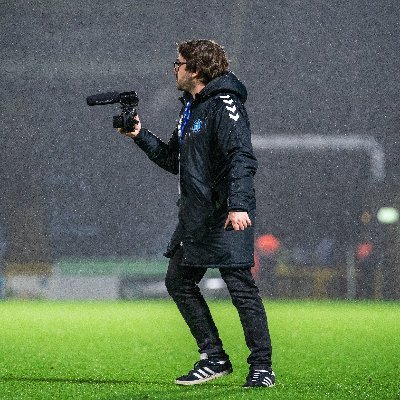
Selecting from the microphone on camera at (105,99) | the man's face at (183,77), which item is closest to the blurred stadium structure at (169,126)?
the microphone on camera at (105,99)

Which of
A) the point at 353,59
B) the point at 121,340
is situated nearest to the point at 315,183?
the point at 353,59

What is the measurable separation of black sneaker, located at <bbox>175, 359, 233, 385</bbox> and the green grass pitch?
0.06 meters

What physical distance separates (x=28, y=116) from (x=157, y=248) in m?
5.67

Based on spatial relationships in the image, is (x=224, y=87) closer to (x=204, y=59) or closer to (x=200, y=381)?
(x=204, y=59)

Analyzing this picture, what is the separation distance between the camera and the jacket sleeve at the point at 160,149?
5.06m

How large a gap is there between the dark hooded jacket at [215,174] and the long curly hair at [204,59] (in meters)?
0.06

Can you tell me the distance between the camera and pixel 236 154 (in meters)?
4.69

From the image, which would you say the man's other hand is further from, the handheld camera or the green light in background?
the green light in background

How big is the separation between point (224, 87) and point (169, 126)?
50.4ft

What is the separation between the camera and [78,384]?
5.16m

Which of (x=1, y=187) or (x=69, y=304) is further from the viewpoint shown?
(x=1, y=187)

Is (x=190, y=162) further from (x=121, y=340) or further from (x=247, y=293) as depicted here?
(x=121, y=340)

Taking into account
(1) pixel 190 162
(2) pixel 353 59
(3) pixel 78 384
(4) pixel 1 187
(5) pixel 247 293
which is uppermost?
(2) pixel 353 59

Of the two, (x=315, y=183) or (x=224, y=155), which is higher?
(x=315, y=183)
